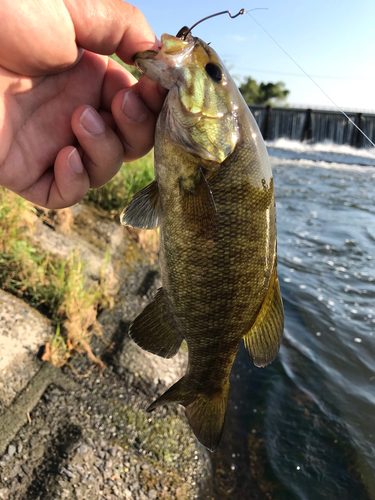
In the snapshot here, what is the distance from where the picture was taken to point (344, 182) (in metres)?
16.8

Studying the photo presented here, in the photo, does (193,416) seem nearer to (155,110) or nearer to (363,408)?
(155,110)

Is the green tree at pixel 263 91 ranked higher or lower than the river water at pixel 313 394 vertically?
higher

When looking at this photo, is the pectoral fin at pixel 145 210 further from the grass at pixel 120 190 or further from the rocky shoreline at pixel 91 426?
the grass at pixel 120 190

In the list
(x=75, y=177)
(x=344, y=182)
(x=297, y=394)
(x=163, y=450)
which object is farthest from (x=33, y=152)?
(x=344, y=182)

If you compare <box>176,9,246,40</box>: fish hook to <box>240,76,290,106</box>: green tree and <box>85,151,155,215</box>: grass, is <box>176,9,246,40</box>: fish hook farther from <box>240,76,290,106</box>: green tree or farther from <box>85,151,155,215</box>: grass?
<box>240,76,290,106</box>: green tree

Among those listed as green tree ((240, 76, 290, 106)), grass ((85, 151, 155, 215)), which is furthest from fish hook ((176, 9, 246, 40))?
green tree ((240, 76, 290, 106))

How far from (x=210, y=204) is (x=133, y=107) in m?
0.71

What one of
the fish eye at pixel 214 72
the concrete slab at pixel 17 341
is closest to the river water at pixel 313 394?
the concrete slab at pixel 17 341

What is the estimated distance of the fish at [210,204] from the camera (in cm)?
165

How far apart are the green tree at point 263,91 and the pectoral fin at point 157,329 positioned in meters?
46.7

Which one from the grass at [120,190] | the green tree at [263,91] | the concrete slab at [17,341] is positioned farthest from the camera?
the green tree at [263,91]

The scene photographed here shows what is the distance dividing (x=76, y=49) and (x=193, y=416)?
85.6 inches

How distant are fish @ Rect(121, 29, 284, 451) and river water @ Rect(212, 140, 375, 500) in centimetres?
235

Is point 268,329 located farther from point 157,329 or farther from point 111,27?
point 111,27
